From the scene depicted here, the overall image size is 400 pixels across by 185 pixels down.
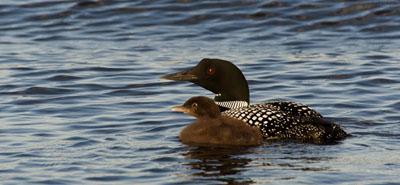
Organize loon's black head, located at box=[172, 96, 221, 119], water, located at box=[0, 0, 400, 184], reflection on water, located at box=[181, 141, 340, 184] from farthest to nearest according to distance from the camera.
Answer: loon's black head, located at box=[172, 96, 221, 119], water, located at box=[0, 0, 400, 184], reflection on water, located at box=[181, 141, 340, 184]

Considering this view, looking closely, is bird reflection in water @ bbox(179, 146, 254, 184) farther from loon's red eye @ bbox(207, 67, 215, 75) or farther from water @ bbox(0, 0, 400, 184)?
loon's red eye @ bbox(207, 67, 215, 75)

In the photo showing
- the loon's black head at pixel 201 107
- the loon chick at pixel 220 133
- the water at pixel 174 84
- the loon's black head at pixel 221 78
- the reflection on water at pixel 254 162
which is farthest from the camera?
the loon's black head at pixel 221 78

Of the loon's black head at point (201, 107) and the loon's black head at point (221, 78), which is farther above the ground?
the loon's black head at point (221, 78)

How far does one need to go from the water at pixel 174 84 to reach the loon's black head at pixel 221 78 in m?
0.42

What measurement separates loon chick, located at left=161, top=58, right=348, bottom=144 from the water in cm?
17

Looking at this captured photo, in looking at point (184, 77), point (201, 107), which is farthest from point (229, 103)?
point (201, 107)

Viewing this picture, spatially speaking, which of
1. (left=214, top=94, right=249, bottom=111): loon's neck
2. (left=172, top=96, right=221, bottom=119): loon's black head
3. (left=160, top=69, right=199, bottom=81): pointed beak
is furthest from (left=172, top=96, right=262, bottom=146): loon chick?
(left=160, top=69, right=199, bottom=81): pointed beak

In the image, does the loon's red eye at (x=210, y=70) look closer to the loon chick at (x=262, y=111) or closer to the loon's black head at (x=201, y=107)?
the loon chick at (x=262, y=111)

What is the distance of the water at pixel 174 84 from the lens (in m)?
5.83

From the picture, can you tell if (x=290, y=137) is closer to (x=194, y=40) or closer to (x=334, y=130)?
(x=334, y=130)

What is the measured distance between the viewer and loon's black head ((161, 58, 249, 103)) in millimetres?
7539

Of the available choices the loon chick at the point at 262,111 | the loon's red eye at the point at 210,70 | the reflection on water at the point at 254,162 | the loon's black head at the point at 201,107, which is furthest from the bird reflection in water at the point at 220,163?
the loon's red eye at the point at 210,70

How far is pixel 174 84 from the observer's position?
9898 mm

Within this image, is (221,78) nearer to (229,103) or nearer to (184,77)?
(229,103)
